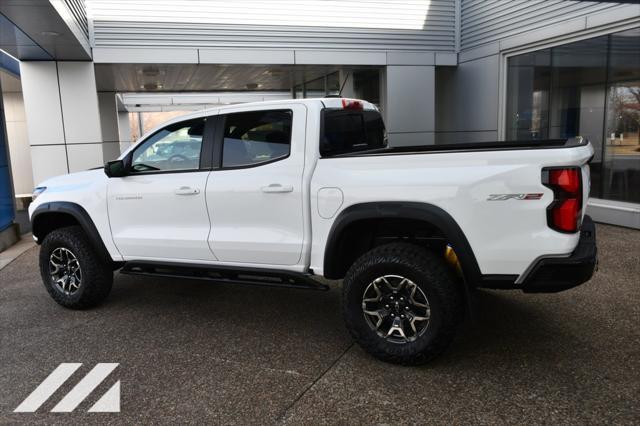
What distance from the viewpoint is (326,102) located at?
13.9ft

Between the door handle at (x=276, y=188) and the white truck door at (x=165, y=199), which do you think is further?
the white truck door at (x=165, y=199)

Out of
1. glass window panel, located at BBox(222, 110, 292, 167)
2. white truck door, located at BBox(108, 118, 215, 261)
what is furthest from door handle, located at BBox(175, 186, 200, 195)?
glass window panel, located at BBox(222, 110, 292, 167)

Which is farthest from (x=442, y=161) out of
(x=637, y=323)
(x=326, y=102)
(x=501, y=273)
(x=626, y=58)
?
(x=626, y=58)

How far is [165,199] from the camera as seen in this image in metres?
4.57

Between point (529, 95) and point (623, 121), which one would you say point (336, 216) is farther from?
point (529, 95)

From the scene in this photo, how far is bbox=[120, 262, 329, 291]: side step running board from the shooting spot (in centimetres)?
405

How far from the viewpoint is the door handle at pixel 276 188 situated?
3967mm

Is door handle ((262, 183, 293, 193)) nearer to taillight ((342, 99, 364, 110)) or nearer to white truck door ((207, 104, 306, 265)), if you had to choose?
white truck door ((207, 104, 306, 265))

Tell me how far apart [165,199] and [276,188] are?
1.13 metres

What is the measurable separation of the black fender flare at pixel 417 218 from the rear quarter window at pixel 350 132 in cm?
61

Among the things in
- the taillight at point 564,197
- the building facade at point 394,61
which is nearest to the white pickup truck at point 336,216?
the taillight at point 564,197

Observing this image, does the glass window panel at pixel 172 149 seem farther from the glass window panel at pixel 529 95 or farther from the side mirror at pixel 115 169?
the glass window panel at pixel 529 95

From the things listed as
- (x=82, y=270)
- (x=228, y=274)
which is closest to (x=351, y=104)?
(x=228, y=274)

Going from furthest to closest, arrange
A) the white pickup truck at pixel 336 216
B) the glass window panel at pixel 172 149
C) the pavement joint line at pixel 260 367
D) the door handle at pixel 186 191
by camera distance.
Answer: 1. the glass window panel at pixel 172 149
2. the door handle at pixel 186 191
3. the pavement joint line at pixel 260 367
4. the white pickup truck at pixel 336 216
